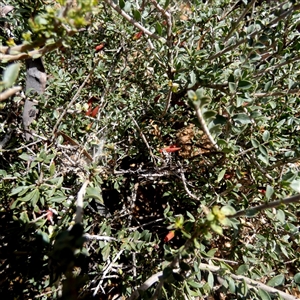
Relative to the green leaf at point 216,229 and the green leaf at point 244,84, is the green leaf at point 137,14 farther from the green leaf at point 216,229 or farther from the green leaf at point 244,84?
the green leaf at point 216,229

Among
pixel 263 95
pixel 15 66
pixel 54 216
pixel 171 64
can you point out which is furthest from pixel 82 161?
pixel 263 95

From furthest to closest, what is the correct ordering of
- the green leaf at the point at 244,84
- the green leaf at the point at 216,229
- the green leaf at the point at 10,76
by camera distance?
the green leaf at the point at 244,84, the green leaf at the point at 216,229, the green leaf at the point at 10,76

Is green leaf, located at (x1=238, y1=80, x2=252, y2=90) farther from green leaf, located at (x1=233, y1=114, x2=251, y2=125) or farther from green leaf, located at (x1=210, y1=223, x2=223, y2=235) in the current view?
green leaf, located at (x1=210, y1=223, x2=223, y2=235)

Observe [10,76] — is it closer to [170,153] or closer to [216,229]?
[216,229]

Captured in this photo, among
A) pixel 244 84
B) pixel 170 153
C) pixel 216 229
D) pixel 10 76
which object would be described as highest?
pixel 10 76

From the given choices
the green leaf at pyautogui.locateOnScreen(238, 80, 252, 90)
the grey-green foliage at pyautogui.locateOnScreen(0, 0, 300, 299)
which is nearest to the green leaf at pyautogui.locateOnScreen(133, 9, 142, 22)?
the grey-green foliage at pyautogui.locateOnScreen(0, 0, 300, 299)

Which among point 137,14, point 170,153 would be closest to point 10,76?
point 137,14

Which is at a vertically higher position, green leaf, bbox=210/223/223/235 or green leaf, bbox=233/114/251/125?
green leaf, bbox=233/114/251/125

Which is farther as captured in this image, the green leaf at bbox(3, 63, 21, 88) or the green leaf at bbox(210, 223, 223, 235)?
the green leaf at bbox(210, 223, 223, 235)

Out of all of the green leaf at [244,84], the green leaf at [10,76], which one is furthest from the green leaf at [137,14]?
the green leaf at [10,76]

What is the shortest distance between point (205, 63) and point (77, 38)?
0.80 metres

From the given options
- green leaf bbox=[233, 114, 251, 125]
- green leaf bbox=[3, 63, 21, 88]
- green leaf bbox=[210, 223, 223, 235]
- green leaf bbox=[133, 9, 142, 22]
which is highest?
green leaf bbox=[133, 9, 142, 22]

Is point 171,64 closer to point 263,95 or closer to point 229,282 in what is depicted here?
point 263,95

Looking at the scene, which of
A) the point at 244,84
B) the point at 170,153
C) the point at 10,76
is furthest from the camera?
the point at 170,153
